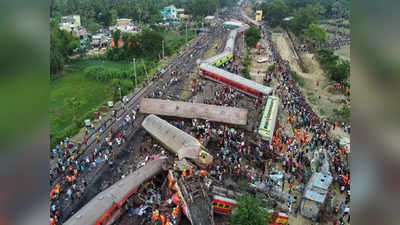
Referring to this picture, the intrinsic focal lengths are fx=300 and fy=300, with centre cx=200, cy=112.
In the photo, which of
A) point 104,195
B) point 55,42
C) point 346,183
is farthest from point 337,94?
point 55,42

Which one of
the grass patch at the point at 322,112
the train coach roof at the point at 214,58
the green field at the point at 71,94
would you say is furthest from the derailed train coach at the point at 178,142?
the train coach roof at the point at 214,58

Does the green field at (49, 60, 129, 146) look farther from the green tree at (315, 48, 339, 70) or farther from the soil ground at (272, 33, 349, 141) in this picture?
the green tree at (315, 48, 339, 70)

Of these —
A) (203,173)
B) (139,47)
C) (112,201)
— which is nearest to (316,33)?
(139,47)

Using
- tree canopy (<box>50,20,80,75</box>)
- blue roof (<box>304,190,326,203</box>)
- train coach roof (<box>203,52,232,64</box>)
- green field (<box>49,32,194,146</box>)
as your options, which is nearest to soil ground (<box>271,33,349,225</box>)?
blue roof (<box>304,190,326,203</box>)

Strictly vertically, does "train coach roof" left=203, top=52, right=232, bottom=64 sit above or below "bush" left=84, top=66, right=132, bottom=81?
above

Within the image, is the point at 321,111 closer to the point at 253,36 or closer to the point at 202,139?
the point at 202,139

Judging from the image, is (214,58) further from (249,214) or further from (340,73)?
(249,214)
